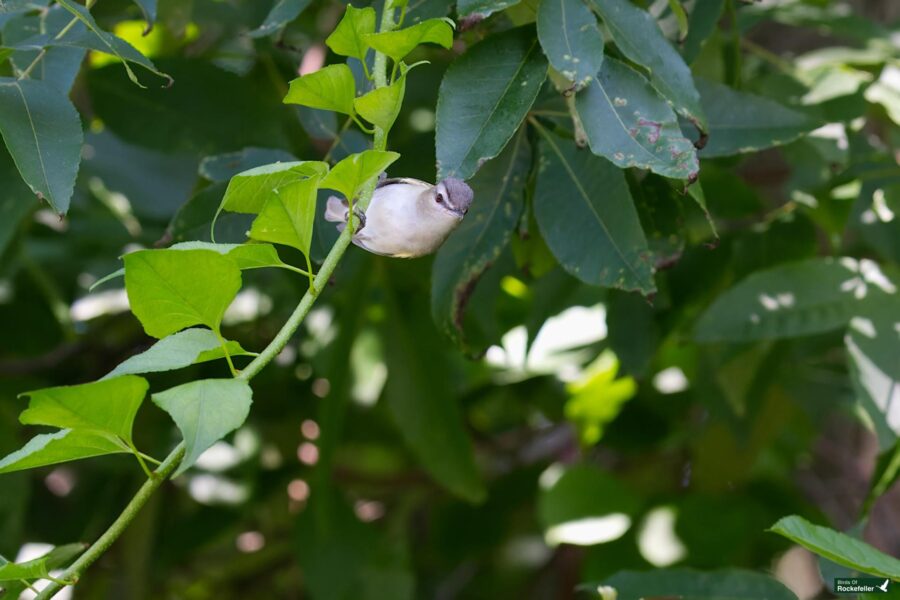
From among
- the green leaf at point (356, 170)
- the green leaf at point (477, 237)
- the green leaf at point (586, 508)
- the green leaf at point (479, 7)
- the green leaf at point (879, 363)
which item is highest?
the green leaf at point (479, 7)

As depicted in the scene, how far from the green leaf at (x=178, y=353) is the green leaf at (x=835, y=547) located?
22 cm

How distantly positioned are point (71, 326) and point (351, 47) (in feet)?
2.07

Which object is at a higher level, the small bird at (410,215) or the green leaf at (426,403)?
the small bird at (410,215)

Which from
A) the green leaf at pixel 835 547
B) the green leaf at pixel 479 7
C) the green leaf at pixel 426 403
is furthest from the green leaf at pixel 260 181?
the green leaf at pixel 426 403

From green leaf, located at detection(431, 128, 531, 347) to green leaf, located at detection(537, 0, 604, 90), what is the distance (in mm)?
90

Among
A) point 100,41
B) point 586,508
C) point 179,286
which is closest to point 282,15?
point 100,41

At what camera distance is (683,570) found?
1.78ft

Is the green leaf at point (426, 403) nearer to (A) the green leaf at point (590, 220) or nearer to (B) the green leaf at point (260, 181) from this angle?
(A) the green leaf at point (590, 220)

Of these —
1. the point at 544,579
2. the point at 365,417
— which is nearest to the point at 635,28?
the point at 365,417

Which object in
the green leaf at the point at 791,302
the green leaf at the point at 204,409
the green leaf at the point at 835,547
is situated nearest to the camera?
the green leaf at the point at 204,409

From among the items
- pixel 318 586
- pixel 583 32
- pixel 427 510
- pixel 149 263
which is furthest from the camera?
pixel 427 510

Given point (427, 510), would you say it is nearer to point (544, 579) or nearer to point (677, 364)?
point (544, 579)

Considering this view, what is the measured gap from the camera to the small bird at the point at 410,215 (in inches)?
15.7

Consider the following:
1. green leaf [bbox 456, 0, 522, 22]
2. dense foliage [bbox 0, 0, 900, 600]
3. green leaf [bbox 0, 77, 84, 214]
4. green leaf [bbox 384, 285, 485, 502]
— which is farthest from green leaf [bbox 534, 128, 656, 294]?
green leaf [bbox 384, 285, 485, 502]
